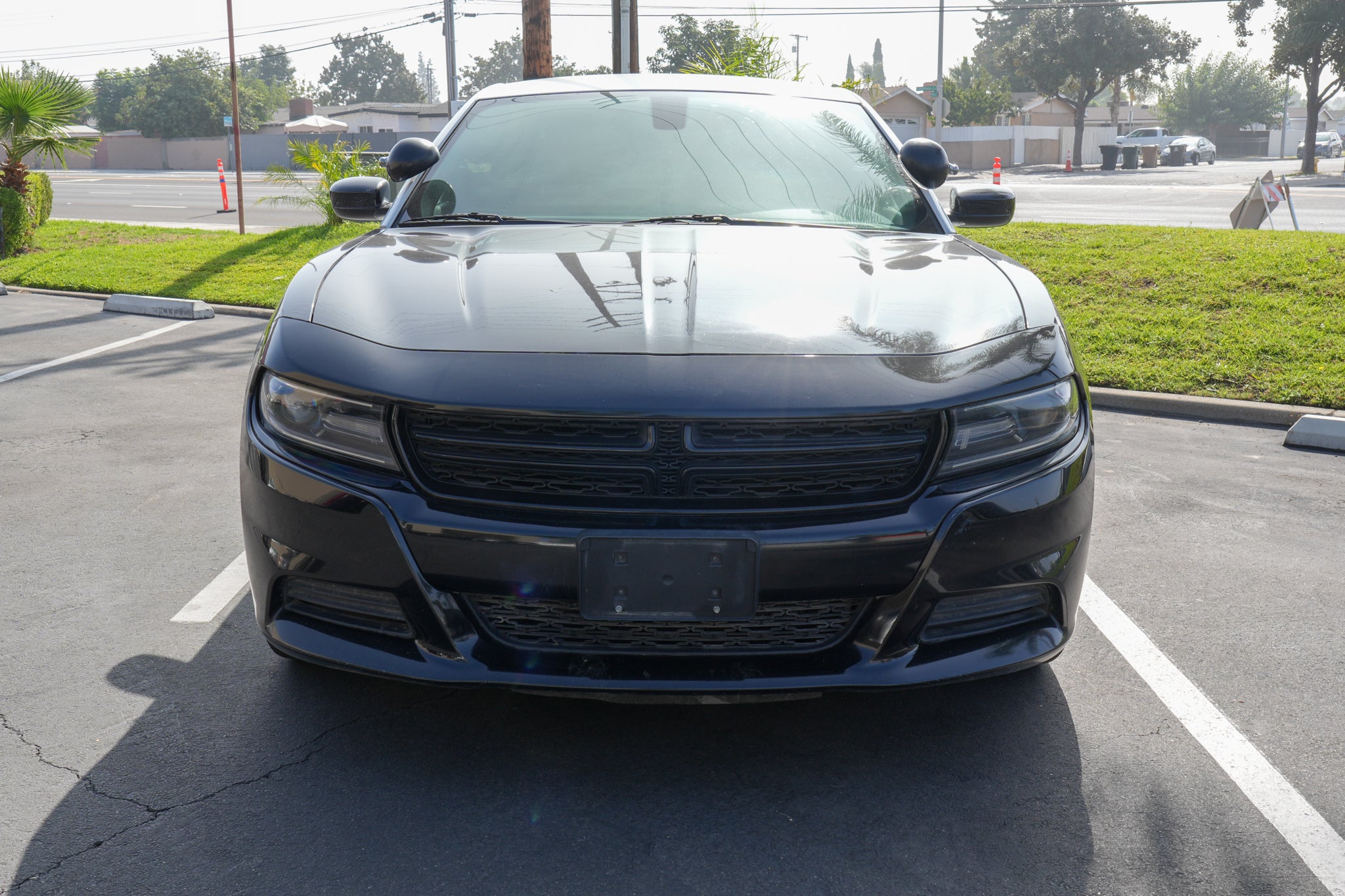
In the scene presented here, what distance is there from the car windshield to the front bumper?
1.28 metres

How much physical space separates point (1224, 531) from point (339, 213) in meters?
3.39

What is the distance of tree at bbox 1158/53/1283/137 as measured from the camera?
90062mm

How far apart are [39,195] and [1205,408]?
49.4ft

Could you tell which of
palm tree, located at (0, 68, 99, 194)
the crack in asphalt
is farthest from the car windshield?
palm tree, located at (0, 68, 99, 194)

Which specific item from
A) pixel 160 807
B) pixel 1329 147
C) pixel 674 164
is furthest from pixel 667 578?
pixel 1329 147

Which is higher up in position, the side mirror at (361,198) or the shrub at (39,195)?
the shrub at (39,195)

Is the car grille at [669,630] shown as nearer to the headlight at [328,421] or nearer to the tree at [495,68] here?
the headlight at [328,421]

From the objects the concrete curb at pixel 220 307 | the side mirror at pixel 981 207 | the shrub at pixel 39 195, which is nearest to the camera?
the side mirror at pixel 981 207

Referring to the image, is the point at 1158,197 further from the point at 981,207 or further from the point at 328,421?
the point at 328,421

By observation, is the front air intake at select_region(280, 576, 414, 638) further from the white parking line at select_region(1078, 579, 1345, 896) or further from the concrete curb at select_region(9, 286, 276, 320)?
the concrete curb at select_region(9, 286, 276, 320)

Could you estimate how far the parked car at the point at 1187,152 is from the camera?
52062 mm

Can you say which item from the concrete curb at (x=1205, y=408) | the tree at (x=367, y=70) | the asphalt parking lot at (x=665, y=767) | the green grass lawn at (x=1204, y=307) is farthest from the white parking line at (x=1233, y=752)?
the tree at (x=367, y=70)

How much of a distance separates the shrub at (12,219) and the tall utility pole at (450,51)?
73.2ft

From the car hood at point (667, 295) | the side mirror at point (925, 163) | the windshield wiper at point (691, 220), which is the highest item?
the side mirror at point (925, 163)
